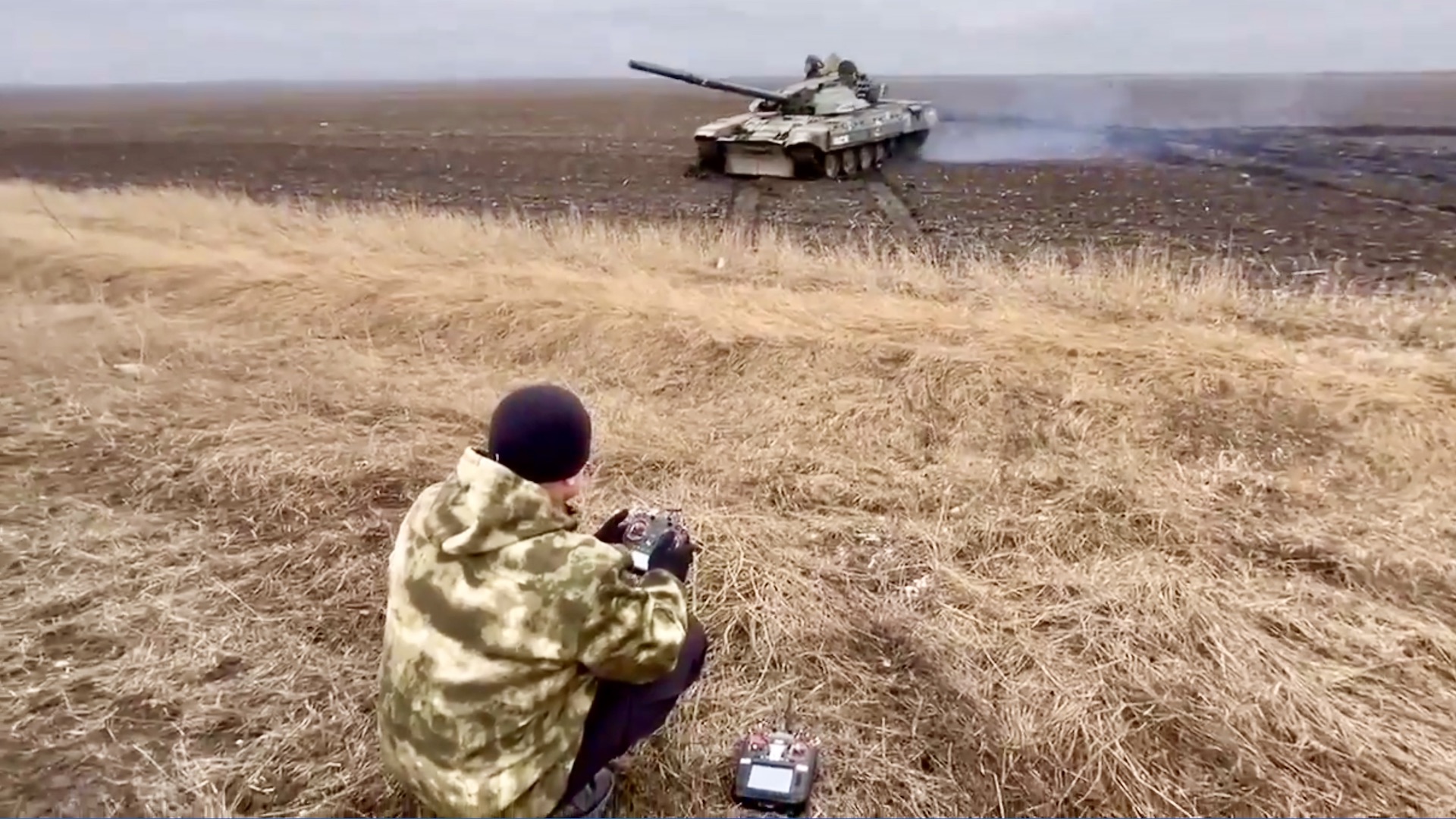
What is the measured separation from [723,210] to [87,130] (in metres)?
32.9

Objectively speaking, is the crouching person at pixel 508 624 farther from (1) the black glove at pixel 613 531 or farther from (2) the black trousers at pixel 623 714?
(1) the black glove at pixel 613 531

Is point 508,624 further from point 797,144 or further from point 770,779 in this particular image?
point 797,144

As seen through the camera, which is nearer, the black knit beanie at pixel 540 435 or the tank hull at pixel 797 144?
the black knit beanie at pixel 540 435

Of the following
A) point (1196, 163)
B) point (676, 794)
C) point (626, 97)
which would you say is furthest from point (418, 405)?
point (626, 97)

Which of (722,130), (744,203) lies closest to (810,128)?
(722,130)

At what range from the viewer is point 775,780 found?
10.6 feet

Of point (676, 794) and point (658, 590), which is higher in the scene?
point (658, 590)

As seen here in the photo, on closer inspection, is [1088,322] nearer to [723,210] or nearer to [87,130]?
[723,210]

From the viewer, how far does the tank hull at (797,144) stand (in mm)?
18297

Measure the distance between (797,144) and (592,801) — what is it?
623 inches

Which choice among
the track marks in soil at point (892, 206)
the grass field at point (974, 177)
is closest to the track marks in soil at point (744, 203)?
the grass field at point (974, 177)

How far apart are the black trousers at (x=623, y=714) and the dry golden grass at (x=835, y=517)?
457 mm

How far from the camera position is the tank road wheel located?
18611 millimetres

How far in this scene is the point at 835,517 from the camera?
5.02 meters
